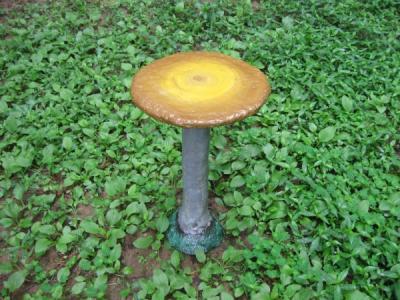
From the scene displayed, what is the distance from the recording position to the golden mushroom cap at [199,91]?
1.80 metres

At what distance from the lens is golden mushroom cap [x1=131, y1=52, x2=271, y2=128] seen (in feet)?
5.90

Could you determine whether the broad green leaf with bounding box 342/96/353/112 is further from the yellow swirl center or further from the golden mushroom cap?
the yellow swirl center

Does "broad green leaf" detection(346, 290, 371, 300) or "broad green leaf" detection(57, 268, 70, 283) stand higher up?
"broad green leaf" detection(346, 290, 371, 300)

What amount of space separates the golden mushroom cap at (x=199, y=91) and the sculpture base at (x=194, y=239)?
102 cm

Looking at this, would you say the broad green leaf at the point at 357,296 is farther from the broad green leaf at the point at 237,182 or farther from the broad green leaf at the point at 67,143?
the broad green leaf at the point at 67,143

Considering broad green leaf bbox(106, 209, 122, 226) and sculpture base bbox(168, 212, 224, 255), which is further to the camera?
broad green leaf bbox(106, 209, 122, 226)

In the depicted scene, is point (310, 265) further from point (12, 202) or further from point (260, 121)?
point (12, 202)

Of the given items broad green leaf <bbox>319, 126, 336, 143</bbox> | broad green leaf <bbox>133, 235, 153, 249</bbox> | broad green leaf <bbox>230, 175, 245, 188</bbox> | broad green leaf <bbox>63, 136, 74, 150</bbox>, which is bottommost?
broad green leaf <bbox>133, 235, 153, 249</bbox>

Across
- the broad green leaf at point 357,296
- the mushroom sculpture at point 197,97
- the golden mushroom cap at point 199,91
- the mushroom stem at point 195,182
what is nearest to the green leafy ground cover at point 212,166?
the broad green leaf at point 357,296

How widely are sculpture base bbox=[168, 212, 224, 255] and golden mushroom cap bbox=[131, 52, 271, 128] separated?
102 cm

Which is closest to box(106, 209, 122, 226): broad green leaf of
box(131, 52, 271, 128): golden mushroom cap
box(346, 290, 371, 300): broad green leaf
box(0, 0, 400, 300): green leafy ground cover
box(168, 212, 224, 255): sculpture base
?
box(0, 0, 400, 300): green leafy ground cover

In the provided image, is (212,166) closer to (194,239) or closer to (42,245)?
(194,239)

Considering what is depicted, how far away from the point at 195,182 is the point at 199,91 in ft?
2.03

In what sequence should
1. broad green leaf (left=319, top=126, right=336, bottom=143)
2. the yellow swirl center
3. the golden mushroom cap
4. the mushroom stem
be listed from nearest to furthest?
the golden mushroom cap → the yellow swirl center → the mushroom stem → broad green leaf (left=319, top=126, right=336, bottom=143)
